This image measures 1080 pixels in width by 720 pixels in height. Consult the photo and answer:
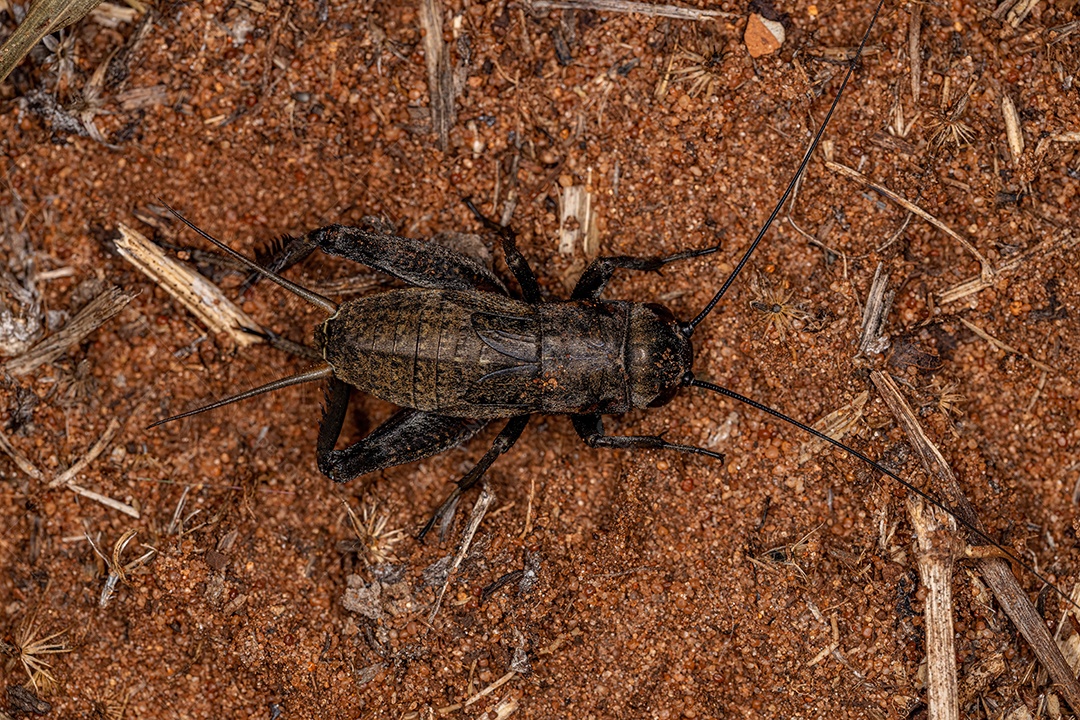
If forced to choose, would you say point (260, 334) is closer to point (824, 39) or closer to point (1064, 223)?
point (824, 39)

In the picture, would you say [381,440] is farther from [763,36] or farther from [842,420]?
[763,36]

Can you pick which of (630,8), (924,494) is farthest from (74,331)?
(924,494)

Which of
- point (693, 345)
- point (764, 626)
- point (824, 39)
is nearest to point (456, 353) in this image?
point (693, 345)

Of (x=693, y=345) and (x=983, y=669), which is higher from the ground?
(x=693, y=345)

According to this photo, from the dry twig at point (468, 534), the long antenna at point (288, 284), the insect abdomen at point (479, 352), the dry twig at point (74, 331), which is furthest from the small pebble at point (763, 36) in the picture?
the dry twig at point (74, 331)

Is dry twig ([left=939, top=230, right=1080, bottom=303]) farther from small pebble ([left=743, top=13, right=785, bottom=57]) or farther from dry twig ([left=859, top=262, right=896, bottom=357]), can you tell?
small pebble ([left=743, top=13, right=785, bottom=57])

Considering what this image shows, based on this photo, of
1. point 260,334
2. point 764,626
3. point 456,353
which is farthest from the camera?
point 260,334

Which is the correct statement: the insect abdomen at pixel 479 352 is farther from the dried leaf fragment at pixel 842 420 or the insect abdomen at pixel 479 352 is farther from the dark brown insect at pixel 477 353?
the dried leaf fragment at pixel 842 420
